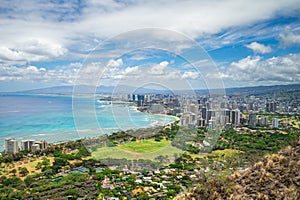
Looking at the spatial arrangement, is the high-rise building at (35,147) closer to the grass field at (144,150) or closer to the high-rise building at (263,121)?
the grass field at (144,150)

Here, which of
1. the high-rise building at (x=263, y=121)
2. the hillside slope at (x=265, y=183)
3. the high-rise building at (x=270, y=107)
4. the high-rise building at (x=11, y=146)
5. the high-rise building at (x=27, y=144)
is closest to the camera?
the hillside slope at (x=265, y=183)

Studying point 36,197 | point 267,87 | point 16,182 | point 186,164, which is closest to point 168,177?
point 186,164

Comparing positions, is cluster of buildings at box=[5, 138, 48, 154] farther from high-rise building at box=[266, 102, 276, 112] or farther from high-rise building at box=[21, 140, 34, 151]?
high-rise building at box=[266, 102, 276, 112]

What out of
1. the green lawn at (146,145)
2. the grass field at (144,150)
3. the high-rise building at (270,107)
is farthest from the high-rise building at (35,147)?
the high-rise building at (270,107)

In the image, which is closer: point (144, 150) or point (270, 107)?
point (144, 150)

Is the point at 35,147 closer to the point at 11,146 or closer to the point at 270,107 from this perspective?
the point at 11,146

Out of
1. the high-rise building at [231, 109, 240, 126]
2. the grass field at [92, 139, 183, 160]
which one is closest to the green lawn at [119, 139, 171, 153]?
the grass field at [92, 139, 183, 160]

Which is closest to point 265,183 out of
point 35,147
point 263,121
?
point 35,147

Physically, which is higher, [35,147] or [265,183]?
[265,183]

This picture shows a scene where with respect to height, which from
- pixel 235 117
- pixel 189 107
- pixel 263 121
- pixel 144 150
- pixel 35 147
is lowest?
pixel 35 147
